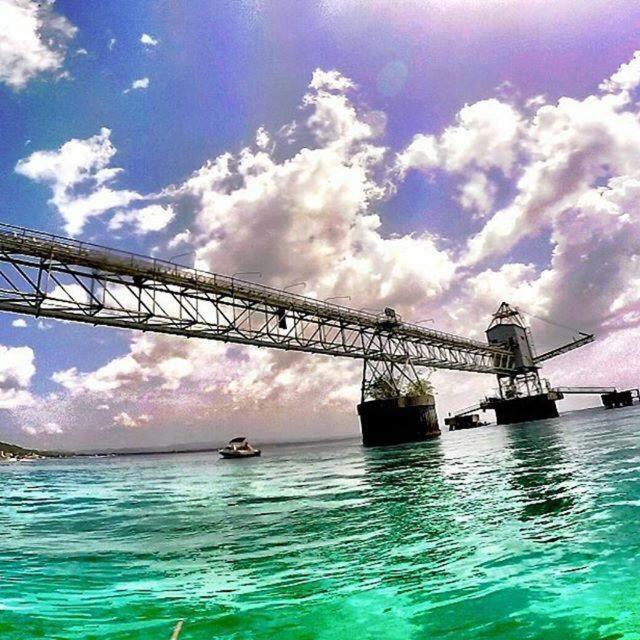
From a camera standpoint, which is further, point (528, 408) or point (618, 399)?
point (618, 399)

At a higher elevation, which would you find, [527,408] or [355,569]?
[355,569]

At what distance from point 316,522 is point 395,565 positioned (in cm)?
381

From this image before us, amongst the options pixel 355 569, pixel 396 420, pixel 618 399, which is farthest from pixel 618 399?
pixel 355 569

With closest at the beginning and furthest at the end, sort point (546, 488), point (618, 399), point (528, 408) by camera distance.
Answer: point (546, 488) → point (528, 408) → point (618, 399)

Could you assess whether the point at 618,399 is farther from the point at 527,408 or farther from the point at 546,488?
the point at 546,488

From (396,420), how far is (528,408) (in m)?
42.6

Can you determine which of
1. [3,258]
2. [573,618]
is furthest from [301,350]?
[573,618]

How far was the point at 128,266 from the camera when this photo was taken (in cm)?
2591

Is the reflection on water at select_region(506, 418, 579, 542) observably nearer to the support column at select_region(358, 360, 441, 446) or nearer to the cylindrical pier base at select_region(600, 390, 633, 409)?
the support column at select_region(358, 360, 441, 446)

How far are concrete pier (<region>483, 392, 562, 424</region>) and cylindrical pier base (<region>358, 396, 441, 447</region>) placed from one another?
125ft

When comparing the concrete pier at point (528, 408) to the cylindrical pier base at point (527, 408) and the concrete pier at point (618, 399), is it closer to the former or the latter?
the cylindrical pier base at point (527, 408)

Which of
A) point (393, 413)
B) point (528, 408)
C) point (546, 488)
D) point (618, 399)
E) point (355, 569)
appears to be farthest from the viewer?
point (618, 399)

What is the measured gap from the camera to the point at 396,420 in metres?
44.1

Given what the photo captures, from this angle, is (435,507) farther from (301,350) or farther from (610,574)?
(301,350)
